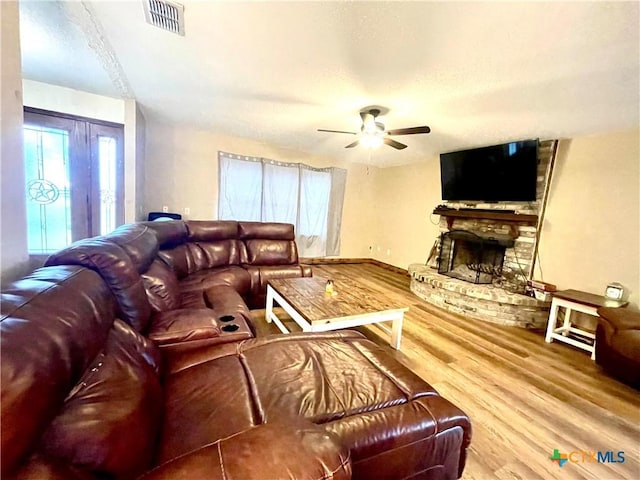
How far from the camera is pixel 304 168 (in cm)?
534

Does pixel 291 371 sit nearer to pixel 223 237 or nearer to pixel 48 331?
pixel 48 331

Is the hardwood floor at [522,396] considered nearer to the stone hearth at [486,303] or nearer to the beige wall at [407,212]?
the stone hearth at [486,303]

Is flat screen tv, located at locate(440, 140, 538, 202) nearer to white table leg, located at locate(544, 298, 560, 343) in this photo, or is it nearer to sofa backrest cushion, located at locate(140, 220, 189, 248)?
white table leg, located at locate(544, 298, 560, 343)

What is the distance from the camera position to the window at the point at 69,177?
8.96ft

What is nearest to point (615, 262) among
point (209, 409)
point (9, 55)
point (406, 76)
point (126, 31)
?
point (406, 76)

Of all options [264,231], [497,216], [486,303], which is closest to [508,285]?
[486,303]

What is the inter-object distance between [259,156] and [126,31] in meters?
3.06

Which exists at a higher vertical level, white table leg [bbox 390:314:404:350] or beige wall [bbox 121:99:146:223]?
beige wall [bbox 121:99:146:223]

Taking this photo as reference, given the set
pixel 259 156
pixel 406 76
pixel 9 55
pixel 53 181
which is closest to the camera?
pixel 9 55

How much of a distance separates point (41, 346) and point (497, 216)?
439 cm

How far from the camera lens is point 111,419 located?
0.68 metres

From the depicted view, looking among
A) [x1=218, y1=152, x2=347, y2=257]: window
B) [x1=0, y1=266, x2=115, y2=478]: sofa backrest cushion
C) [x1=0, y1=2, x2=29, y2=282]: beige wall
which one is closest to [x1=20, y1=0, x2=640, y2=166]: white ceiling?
[x1=0, y1=2, x2=29, y2=282]: beige wall

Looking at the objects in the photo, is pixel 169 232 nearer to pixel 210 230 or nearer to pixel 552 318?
pixel 210 230

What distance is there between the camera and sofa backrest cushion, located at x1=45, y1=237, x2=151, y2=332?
110 cm
